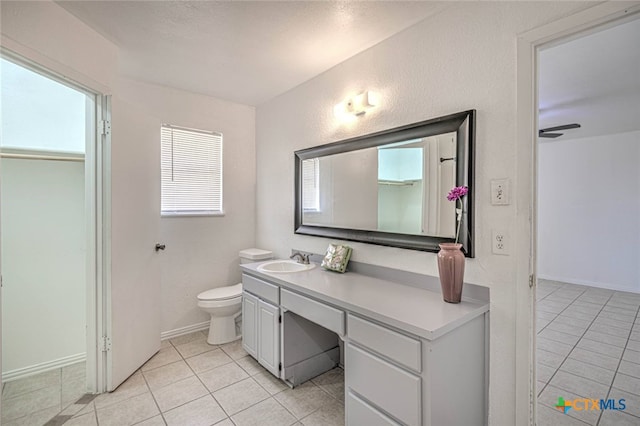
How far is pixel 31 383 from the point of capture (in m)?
2.16

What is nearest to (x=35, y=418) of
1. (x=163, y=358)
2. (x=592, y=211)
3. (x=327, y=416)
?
(x=163, y=358)

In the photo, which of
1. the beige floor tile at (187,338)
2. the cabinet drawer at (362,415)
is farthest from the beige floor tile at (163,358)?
the cabinet drawer at (362,415)

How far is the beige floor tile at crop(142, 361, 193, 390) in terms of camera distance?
2.22 meters

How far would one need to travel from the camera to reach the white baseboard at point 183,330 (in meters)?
2.95

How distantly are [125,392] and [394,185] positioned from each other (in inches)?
94.2

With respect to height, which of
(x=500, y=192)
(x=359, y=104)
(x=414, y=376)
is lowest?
(x=414, y=376)

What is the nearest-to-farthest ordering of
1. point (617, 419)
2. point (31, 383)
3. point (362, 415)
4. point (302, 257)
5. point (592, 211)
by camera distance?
point (362, 415), point (617, 419), point (31, 383), point (302, 257), point (592, 211)

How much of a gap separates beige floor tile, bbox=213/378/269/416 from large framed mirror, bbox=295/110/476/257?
4.14ft

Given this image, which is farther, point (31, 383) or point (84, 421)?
point (31, 383)

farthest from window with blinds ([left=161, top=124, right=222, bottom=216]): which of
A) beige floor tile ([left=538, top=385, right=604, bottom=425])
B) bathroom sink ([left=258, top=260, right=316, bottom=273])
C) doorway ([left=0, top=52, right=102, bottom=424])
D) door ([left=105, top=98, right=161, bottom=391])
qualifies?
beige floor tile ([left=538, top=385, right=604, bottom=425])

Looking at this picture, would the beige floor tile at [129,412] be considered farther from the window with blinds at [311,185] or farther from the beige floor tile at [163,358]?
the window with blinds at [311,185]

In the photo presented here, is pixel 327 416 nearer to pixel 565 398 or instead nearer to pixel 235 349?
pixel 235 349

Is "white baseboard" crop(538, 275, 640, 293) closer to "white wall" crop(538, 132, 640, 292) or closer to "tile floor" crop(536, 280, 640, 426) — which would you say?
"white wall" crop(538, 132, 640, 292)

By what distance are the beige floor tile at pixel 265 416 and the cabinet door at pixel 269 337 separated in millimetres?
234
